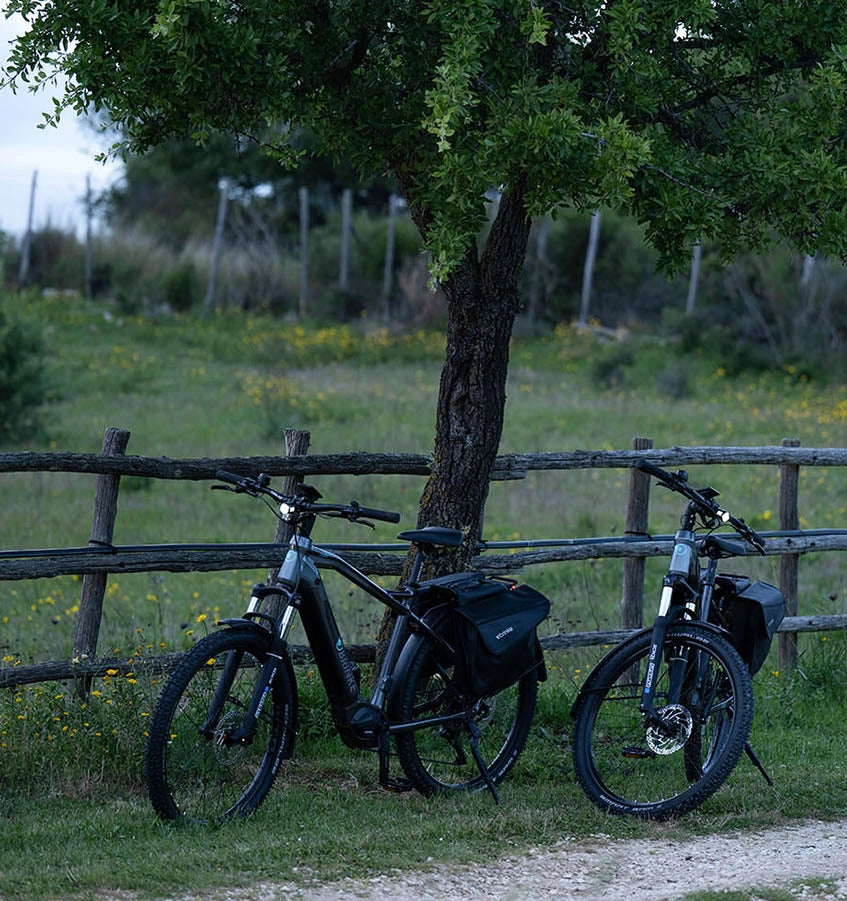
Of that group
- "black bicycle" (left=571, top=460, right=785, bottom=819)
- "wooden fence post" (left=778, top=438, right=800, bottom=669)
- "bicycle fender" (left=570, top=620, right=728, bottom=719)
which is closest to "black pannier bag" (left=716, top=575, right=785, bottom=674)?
"black bicycle" (left=571, top=460, right=785, bottom=819)

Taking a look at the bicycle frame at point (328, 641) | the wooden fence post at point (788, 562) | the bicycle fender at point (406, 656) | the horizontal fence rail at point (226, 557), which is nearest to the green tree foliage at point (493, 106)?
the horizontal fence rail at point (226, 557)

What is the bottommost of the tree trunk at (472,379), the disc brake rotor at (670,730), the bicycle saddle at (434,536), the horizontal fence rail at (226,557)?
the disc brake rotor at (670,730)

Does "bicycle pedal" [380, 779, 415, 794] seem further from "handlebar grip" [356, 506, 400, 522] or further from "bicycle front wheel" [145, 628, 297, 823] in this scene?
"handlebar grip" [356, 506, 400, 522]

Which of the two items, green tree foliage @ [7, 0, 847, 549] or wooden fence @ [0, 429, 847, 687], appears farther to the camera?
wooden fence @ [0, 429, 847, 687]

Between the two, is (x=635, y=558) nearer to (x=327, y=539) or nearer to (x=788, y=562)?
(x=788, y=562)

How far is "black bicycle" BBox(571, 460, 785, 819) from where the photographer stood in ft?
17.3

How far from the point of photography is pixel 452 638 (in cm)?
555

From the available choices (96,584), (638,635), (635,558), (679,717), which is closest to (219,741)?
(96,584)

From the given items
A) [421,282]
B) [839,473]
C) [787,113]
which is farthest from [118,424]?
[787,113]

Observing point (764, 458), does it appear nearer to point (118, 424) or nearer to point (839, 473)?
point (839, 473)

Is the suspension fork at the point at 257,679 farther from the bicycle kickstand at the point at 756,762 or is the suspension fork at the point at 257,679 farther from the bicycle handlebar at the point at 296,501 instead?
the bicycle kickstand at the point at 756,762

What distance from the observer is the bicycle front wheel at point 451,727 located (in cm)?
546

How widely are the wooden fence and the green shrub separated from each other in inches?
415

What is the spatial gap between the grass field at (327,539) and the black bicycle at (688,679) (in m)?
0.18
